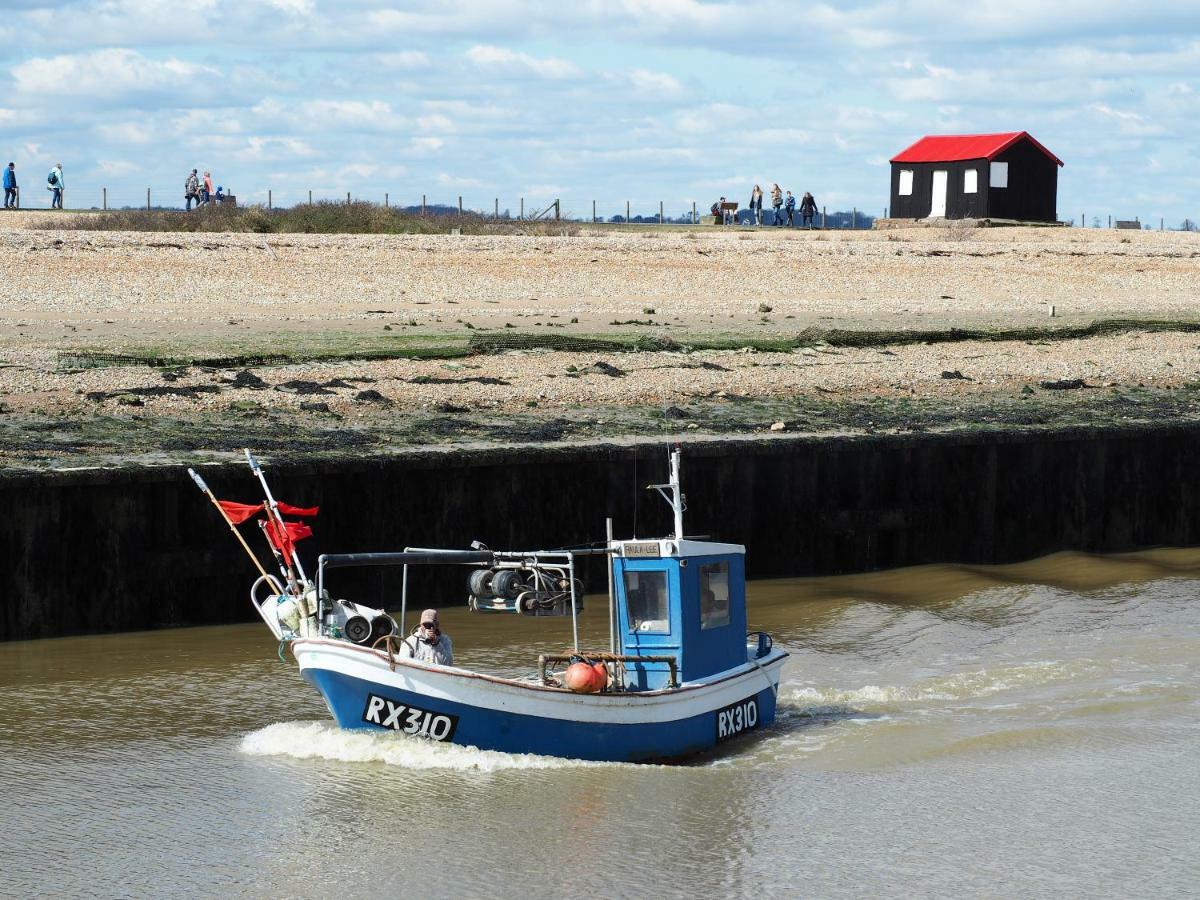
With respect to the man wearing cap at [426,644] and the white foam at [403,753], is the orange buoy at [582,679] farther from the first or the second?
the man wearing cap at [426,644]

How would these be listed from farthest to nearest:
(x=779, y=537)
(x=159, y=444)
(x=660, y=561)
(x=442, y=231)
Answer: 1. (x=442, y=231)
2. (x=779, y=537)
3. (x=159, y=444)
4. (x=660, y=561)

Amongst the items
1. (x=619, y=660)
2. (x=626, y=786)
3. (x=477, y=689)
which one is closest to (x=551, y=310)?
(x=619, y=660)

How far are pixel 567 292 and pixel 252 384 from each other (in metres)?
14.0

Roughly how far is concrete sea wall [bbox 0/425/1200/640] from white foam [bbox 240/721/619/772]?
5.46m

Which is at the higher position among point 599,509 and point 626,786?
point 599,509

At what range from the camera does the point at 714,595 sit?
1650cm

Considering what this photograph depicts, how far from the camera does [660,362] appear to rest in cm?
3094

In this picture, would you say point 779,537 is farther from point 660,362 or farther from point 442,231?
point 442,231

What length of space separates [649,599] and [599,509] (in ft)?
24.9

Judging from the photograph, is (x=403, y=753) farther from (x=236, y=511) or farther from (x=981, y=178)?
(x=981, y=178)

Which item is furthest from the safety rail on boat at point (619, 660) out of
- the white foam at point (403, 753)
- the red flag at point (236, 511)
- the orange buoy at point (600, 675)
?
the red flag at point (236, 511)

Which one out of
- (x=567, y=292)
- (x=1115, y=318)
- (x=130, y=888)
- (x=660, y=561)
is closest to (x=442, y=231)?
(x=567, y=292)

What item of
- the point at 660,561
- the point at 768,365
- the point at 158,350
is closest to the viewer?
the point at 660,561

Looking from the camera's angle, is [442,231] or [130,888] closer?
[130,888]
